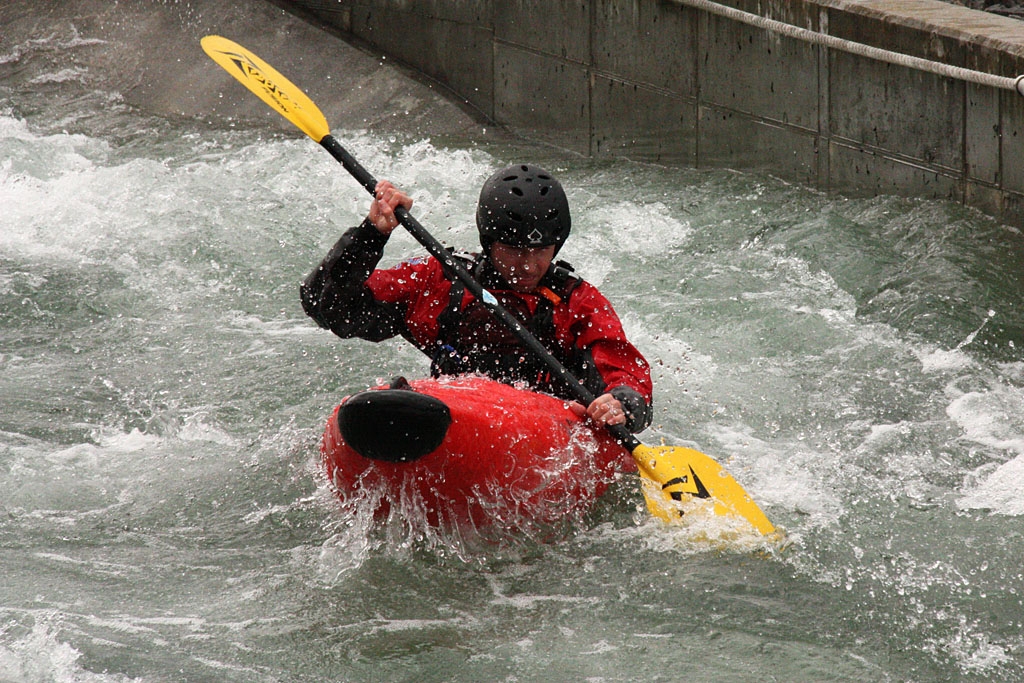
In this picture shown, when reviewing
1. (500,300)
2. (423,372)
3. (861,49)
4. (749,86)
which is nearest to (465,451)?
(500,300)

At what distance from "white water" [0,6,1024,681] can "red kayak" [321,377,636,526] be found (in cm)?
15

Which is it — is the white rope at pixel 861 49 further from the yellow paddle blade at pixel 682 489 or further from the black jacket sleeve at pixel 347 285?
the black jacket sleeve at pixel 347 285

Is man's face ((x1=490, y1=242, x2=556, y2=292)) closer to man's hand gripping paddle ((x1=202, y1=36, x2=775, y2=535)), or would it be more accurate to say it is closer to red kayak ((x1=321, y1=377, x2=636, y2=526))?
man's hand gripping paddle ((x1=202, y1=36, x2=775, y2=535))

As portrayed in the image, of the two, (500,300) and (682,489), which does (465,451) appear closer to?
(500,300)

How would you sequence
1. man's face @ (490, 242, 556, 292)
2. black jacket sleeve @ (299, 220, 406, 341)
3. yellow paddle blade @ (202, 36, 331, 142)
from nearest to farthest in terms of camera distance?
black jacket sleeve @ (299, 220, 406, 341), man's face @ (490, 242, 556, 292), yellow paddle blade @ (202, 36, 331, 142)

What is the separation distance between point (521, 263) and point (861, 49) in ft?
11.6

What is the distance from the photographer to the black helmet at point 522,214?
3941 millimetres

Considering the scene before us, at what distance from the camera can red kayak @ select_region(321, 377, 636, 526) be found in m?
3.38

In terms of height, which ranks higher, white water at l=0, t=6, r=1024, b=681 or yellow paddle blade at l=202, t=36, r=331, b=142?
yellow paddle blade at l=202, t=36, r=331, b=142

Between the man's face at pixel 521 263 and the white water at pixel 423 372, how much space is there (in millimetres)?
747

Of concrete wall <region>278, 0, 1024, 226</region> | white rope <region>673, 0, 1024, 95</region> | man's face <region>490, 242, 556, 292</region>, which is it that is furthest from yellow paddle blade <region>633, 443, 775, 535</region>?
concrete wall <region>278, 0, 1024, 226</region>

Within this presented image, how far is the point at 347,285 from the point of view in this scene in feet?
12.9

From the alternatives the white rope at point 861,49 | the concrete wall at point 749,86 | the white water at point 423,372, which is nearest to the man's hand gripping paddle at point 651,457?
the white water at point 423,372

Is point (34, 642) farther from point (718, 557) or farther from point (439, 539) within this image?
point (718, 557)
